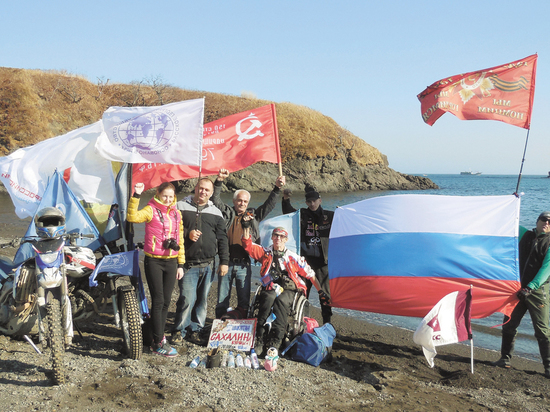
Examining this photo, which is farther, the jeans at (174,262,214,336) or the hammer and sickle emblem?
the hammer and sickle emblem

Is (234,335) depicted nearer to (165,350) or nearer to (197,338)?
(197,338)

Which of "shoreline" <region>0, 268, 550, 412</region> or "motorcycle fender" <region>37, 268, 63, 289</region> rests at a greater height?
"motorcycle fender" <region>37, 268, 63, 289</region>

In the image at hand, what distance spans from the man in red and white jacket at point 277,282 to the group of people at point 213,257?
0.04ft

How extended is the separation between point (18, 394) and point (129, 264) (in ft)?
5.14

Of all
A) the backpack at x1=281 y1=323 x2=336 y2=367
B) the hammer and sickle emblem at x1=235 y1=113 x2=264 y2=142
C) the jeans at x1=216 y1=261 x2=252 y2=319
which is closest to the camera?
the backpack at x1=281 y1=323 x2=336 y2=367

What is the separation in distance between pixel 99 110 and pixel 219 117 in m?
13.1

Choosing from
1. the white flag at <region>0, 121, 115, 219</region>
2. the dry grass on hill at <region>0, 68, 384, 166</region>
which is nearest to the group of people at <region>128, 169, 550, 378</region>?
the white flag at <region>0, 121, 115, 219</region>

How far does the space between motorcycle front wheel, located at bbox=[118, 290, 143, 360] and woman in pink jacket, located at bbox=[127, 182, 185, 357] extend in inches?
9.4

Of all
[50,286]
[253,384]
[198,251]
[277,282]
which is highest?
[198,251]

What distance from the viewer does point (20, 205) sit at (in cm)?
547

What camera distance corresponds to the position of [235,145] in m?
7.05

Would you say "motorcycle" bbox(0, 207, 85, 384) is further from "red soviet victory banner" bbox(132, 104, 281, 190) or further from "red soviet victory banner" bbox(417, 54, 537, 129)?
"red soviet victory banner" bbox(417, 54, 537, 129)

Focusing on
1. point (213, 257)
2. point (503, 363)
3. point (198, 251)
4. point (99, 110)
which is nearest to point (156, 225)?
point (198, 251)

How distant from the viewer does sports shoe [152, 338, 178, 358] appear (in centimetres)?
509
